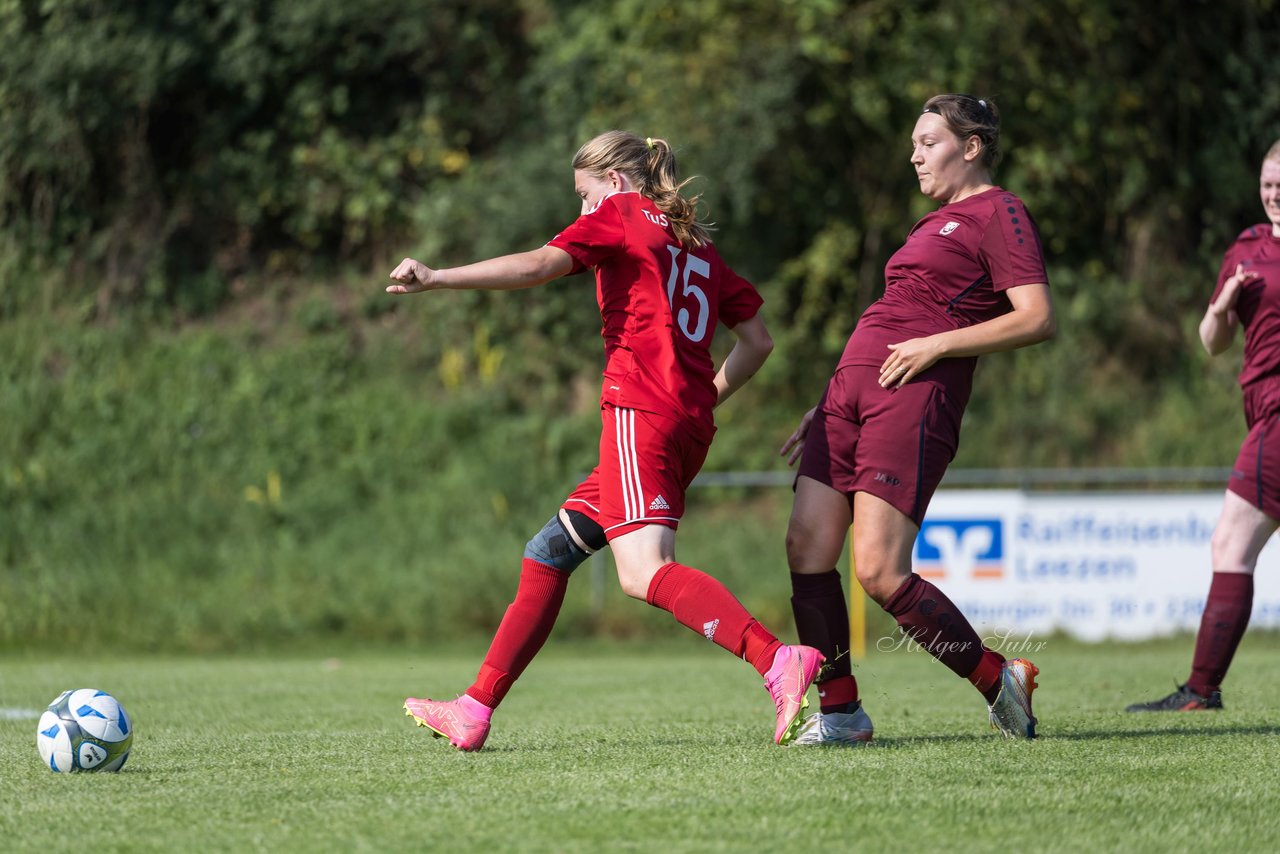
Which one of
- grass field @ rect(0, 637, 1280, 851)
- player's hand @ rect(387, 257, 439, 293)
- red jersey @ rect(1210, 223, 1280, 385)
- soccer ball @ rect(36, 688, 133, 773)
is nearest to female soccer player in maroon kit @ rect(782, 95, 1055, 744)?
grass field @ rect(0, 637, 1280, 851)

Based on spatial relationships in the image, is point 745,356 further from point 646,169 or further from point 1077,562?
point 1077,562

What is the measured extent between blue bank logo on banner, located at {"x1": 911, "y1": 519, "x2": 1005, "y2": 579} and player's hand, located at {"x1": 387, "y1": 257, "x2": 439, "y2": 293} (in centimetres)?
896

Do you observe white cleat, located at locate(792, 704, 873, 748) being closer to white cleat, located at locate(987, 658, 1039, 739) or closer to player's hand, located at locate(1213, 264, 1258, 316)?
A: white cleat, located at locate(987, 658, 1039, 739)

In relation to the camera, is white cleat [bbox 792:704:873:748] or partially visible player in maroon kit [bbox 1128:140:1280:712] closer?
white cleat [bbox 792:704:873:748]

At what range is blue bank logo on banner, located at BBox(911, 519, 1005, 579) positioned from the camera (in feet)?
40.9

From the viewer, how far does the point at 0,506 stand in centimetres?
1524

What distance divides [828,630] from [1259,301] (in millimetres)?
2418

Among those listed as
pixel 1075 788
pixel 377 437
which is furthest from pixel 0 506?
pixel 1075 788

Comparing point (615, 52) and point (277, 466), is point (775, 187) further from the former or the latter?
point (277, 466)

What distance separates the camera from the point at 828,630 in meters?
4.67

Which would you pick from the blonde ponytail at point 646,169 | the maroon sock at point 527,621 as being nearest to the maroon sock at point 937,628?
the maroon sock at point 527,621

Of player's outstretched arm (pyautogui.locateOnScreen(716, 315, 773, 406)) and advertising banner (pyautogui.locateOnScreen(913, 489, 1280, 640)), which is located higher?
player's outstretched arm (pyautogui.locateOnScreen(716, 315, 773, 406))

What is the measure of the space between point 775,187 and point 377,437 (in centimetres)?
557

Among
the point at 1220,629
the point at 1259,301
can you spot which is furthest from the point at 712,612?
the point at 1259,301
